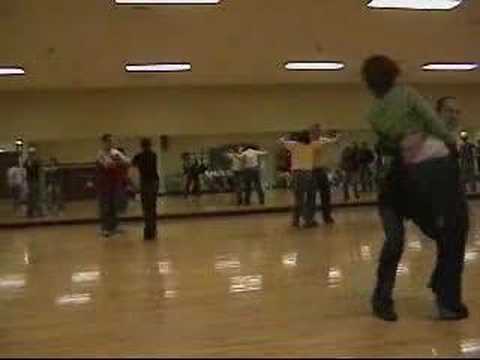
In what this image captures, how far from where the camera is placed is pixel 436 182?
3.47m

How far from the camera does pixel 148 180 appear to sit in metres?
8.63

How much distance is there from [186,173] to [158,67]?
550cm

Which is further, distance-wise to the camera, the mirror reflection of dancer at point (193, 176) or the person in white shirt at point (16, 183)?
the mirror reflection of dancer at point (193, 176)

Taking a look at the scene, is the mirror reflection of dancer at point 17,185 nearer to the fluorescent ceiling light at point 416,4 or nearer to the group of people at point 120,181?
the group of people at point 120,181

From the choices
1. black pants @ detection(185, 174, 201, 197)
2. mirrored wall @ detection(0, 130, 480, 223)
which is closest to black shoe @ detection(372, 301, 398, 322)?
mirrored wall @ detection(0, 130, 480, 223)

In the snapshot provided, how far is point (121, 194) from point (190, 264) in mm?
4239

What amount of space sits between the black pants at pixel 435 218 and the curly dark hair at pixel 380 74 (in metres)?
0.50

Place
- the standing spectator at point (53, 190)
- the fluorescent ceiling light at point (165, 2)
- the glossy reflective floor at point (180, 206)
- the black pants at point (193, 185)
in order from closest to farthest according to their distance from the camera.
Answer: the fluorescent ceiling light at point (165, 2), the glossy reflective floor at point (180, 206), the standing spectator at point (53, 190), the black pants at point (193, 185)

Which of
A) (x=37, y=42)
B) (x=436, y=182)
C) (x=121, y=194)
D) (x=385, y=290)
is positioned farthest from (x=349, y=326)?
(x=37, y=42)

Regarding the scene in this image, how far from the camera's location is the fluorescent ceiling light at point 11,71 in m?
12.2

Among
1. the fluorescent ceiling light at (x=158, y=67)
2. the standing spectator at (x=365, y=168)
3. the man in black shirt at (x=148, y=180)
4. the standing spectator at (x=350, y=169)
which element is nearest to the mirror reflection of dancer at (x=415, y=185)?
the man in black shirt at (x=148, y=180)

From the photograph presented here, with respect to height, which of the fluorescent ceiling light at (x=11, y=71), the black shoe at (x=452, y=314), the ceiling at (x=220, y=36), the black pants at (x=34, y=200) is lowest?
the black shoe at (x=452, y=314)

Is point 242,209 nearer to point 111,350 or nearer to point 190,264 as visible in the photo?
point 190,264

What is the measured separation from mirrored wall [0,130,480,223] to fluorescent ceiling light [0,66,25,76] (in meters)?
2.13
